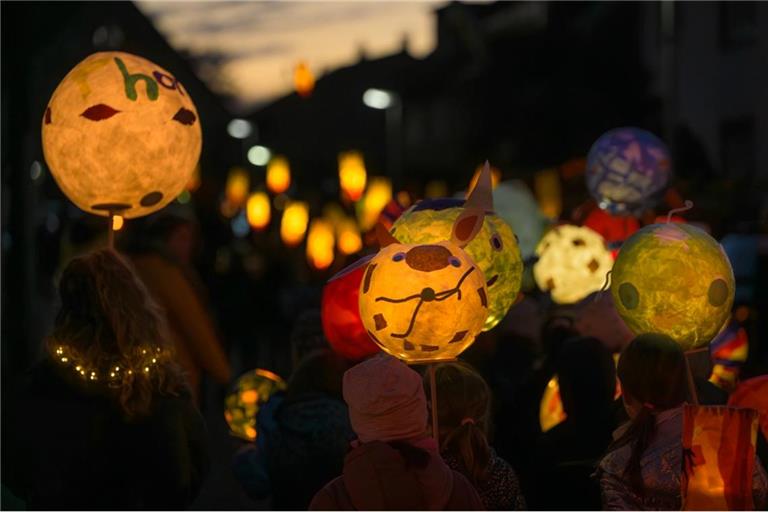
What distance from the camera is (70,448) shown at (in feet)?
15.6

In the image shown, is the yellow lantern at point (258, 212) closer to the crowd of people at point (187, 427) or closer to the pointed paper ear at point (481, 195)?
the pointed paper ear at point (481, 195)

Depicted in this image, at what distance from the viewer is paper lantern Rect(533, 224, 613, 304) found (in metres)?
8.41

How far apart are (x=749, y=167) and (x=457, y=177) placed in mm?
12596

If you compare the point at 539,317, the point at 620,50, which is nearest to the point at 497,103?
the point at 620,50

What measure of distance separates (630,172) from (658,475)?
15.9ft

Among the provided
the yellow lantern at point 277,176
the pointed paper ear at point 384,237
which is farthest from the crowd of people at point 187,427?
the yellow lantern at point 277,176

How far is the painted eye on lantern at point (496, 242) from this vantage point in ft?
19.8

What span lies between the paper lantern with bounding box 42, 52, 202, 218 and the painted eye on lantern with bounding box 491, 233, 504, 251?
4.78 ft

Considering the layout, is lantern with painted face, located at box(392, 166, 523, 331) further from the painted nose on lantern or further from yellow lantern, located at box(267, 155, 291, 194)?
yellow lantern, located at box(267, 155, 291, 194)

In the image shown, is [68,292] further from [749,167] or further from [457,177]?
[457,177]

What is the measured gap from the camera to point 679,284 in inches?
226

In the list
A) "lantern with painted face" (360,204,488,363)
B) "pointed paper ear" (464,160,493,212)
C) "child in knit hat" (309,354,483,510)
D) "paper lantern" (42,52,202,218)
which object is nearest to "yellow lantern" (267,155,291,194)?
"paper lantern" (42,52,202,218)

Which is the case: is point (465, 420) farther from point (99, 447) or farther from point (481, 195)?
point (99, 447)

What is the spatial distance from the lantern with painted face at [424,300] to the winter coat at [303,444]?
64cm
